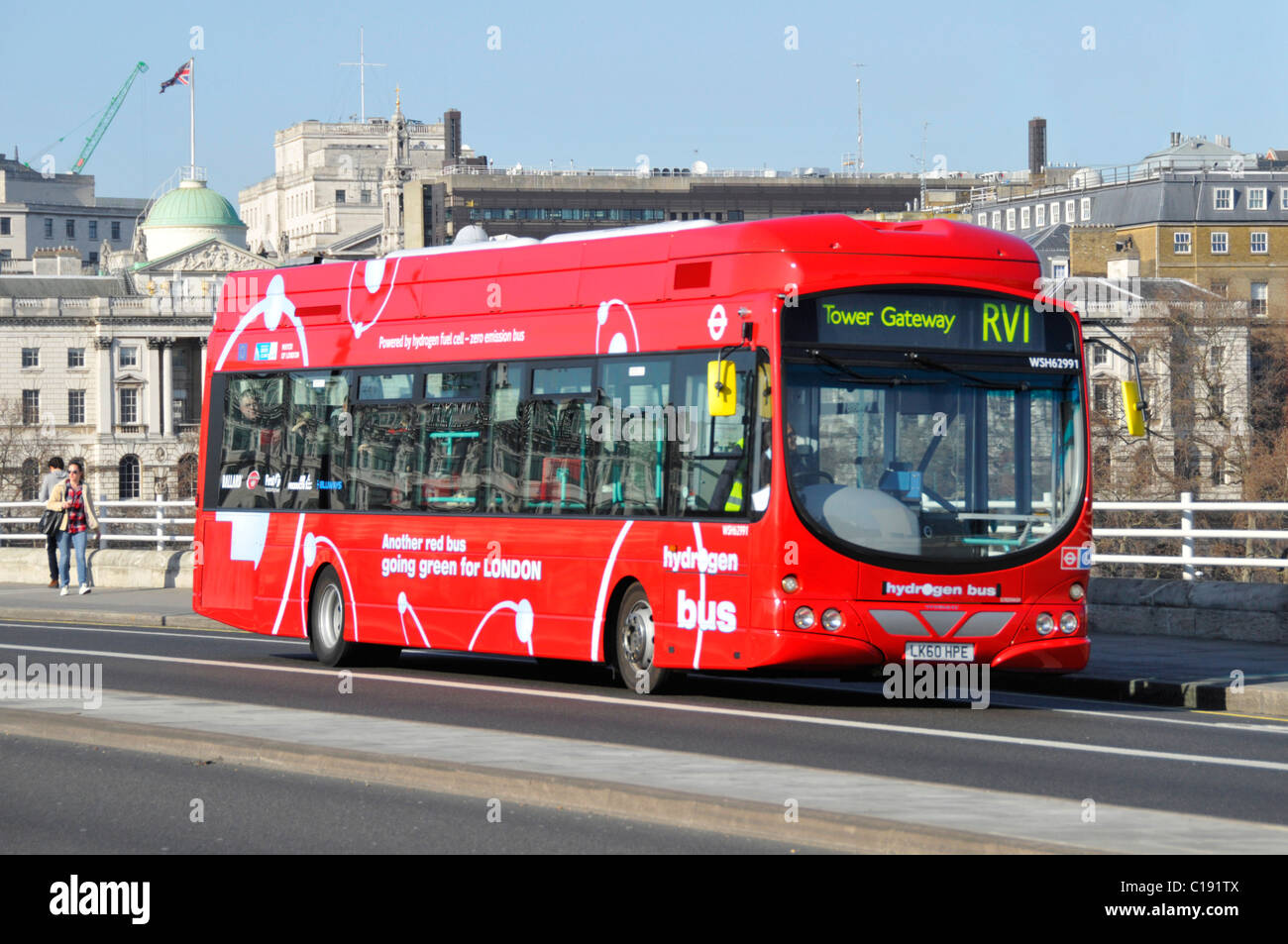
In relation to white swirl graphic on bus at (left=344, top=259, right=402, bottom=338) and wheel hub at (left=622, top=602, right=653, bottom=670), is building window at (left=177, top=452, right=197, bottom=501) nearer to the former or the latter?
white swirl graphic on bus at (left=344, top=259, right=402, bottom=338)

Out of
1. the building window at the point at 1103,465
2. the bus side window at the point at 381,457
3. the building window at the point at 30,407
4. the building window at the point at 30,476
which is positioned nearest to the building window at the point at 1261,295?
the building window at the point at 1103,465

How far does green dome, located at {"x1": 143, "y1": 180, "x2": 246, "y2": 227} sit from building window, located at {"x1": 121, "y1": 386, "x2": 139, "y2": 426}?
34.8m

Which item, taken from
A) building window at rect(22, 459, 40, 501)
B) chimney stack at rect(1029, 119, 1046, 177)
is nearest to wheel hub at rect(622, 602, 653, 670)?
building window at rect(22, 459, 40, 501)

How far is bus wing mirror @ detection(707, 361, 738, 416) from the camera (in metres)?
14.7

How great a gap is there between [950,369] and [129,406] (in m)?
149

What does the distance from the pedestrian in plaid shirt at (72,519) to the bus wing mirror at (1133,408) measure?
1818cm

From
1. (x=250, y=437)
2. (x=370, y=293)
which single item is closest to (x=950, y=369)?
(x=370, y=293)

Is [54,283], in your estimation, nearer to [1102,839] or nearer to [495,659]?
[495,659]

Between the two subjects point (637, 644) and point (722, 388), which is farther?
point (637, 644)

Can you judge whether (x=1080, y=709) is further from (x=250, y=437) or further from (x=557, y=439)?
(x=250, y=437)

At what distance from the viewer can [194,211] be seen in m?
192

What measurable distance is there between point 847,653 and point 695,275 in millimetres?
2998
